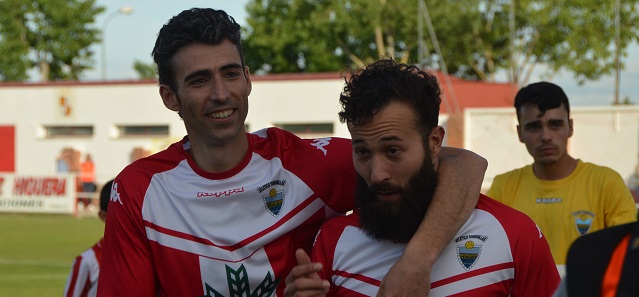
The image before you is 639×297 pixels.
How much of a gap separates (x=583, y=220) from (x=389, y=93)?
3247 millimetres

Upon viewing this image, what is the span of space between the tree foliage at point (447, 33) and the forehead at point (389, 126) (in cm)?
4743

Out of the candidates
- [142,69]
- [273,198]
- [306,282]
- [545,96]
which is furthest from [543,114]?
[142,69]

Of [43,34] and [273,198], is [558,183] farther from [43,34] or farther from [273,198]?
[43,34]

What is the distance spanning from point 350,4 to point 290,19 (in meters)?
4.87

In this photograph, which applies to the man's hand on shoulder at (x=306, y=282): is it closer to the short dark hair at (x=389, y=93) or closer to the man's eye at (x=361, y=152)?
the man's eye at (x=361, y=152)

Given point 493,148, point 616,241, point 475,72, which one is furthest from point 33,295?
point 475,72

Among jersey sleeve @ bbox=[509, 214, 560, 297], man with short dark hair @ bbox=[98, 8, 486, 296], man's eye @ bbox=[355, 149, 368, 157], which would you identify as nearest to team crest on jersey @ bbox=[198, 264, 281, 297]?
man with short dark hair @ bbox=[98, 8, 486, 296]

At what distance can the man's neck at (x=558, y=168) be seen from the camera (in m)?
6.20

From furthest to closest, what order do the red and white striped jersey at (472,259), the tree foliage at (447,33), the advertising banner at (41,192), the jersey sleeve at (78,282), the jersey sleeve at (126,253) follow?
the tree foliage at (447,33) → the advertising banner at (41,192) → the jersey sleeve at (78,282) → the jersey sleeve at (126,253) → the red and white striped jersey at (472,259)

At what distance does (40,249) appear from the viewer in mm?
17344

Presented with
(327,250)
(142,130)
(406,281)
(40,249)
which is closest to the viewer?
(406,281)

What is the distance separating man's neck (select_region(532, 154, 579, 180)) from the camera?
620 centimetres

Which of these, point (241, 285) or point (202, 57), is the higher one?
point (202, 57)

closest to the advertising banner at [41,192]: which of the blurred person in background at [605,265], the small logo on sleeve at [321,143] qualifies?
the small logo on sleeve at [321,143]
